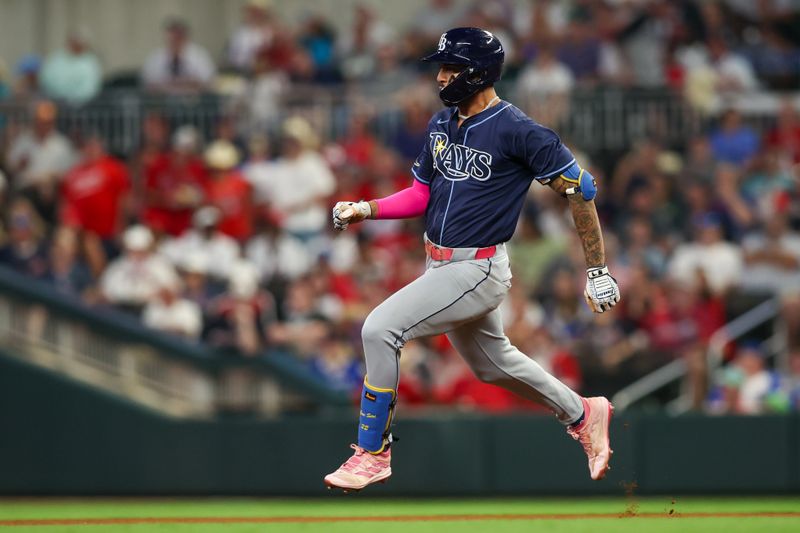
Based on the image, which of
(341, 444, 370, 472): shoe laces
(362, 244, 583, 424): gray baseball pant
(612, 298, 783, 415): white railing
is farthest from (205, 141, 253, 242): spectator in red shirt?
(341, 444, 370, 472): shoe laces

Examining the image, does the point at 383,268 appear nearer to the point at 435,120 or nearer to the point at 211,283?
the point at 211,283

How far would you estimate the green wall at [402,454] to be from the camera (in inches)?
510

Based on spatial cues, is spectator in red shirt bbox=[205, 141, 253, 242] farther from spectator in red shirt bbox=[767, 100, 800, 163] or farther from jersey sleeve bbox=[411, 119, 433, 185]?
jersey sleeve bbox=[411, 119, 433, 185]

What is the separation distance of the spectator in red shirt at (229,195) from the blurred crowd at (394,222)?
2 centimetres

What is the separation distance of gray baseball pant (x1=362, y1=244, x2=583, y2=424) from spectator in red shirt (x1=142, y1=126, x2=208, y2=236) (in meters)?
6.83

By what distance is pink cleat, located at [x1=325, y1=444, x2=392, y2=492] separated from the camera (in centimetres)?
754

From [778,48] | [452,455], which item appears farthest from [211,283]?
[778,48]

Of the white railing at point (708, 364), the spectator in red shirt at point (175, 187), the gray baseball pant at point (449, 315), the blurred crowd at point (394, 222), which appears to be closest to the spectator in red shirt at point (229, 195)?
the blurred crowd at point (394, 222)

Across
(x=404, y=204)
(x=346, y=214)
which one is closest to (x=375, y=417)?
(x=346, y=214)

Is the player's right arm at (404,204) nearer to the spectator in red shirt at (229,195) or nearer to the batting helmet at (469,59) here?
the batting helmet at (469,59)

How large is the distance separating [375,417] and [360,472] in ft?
1.01

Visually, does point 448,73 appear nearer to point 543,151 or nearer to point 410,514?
point 543,151

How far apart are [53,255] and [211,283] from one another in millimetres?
1571

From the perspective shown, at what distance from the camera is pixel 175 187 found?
47.4ft
